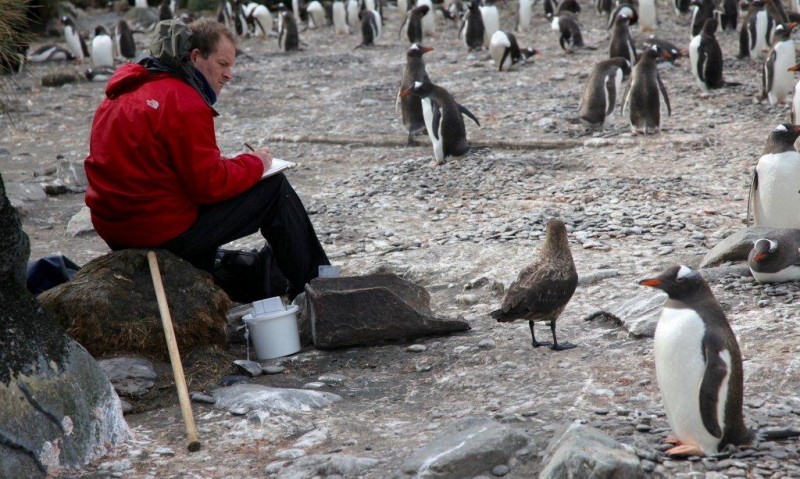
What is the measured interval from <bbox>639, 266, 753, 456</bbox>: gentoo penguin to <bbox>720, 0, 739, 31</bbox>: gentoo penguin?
1291 centimetres

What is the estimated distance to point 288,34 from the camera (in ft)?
54.3

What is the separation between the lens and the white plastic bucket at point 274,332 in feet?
13.3

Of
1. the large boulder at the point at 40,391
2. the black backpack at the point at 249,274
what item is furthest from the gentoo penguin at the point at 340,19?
the large boulder at the point at 40,391

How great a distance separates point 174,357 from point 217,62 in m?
1.29

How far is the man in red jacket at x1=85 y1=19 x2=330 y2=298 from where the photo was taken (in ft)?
12.6

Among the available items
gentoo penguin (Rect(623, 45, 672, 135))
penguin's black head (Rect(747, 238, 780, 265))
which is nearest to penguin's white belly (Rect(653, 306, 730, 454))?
penguin's black head (Rect(747, 238, 780, 265))

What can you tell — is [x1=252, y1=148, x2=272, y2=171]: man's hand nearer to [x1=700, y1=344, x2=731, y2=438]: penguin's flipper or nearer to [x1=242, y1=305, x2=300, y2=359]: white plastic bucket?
[x1=242, y1=305, x2=300, y2=359]: white plastic bucket

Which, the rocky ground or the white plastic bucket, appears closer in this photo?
the rocky ground

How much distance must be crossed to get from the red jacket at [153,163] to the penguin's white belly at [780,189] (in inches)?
108

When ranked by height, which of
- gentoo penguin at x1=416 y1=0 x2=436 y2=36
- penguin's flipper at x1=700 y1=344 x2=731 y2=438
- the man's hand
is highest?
the man's hand

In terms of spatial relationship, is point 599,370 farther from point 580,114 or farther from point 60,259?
point 580,114

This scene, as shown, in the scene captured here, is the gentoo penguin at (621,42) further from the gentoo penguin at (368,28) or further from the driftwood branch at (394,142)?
the gentoo penguin at (368,28)

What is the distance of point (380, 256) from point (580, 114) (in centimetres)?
400

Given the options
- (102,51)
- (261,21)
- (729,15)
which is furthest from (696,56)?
(261,21)
